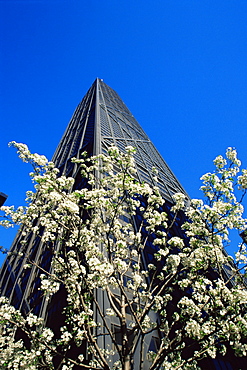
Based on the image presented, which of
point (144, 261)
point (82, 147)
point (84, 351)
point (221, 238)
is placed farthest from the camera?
point (82, 147)

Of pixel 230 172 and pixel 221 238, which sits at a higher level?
pixel 230 172

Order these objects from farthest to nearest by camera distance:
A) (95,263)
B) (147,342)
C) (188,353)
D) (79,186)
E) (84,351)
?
1. (79,186)
2. (188,353)
3. (147,342)
4. (84,351)
5. (95,263)

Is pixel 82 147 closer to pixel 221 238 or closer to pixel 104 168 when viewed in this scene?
pixel 104 168

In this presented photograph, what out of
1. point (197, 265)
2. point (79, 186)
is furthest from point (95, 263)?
point (79, 186)

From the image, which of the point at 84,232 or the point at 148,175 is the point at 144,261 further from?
the point at 148,175

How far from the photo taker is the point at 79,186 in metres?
31.1

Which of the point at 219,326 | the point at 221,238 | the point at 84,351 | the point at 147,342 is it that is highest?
the point at 221,238

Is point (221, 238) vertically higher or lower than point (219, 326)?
higher

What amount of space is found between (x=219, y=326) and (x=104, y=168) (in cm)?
726

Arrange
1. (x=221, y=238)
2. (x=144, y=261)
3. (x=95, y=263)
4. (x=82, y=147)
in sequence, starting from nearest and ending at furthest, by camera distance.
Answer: (x=95, y=263) → (x=221, y=238) → (x=144, y=261) → (x=82, y=147)

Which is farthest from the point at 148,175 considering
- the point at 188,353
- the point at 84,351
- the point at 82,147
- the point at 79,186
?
the point at 84,351

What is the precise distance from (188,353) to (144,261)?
7.03 metres

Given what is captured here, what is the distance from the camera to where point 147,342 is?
1570 centimetres

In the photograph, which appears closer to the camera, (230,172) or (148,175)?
(230,172)
